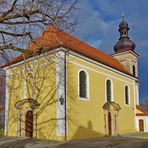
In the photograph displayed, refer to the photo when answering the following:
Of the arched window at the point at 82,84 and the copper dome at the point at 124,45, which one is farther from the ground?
the copper dome at the point at 124,45

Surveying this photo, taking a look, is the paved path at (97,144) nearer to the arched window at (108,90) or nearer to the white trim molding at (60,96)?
the white trim molding at (60,96)

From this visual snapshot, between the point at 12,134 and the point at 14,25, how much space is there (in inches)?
528

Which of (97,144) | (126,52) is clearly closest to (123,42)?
(126,52)

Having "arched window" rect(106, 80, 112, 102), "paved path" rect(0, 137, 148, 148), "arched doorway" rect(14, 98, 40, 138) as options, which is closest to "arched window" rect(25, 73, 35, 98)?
"arched doorway" rect(14, 98, 40, 138)

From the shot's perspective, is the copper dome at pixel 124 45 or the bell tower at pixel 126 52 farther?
the copper dome at pixel 124 45

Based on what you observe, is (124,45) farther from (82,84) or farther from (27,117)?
(27,117)

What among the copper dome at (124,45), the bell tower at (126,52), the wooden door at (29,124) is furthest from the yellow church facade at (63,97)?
the copper dome at (124,45)

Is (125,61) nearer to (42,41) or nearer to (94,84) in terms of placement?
(94,84)

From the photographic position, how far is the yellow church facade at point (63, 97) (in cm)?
1889

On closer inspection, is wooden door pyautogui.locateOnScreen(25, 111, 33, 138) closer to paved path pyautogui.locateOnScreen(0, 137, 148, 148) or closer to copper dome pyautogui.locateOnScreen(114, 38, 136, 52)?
paved path pyautogui.locateOnScreen(0, 137, 148, 148)

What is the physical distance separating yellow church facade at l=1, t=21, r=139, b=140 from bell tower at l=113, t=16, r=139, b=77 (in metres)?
11.1

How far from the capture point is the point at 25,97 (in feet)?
69.1

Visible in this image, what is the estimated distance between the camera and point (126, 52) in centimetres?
3625

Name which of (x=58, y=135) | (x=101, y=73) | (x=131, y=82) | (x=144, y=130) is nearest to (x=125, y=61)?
(x=131, y=82)
